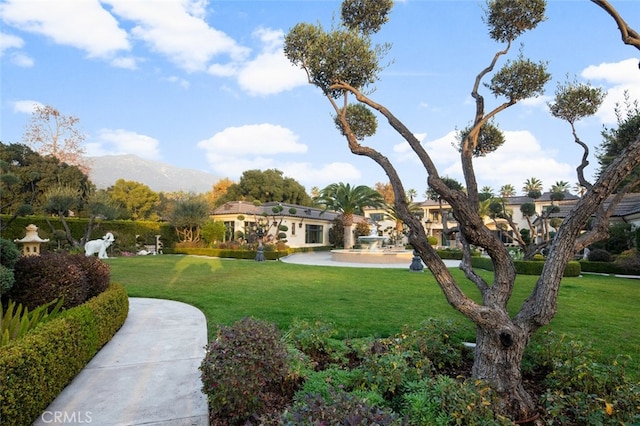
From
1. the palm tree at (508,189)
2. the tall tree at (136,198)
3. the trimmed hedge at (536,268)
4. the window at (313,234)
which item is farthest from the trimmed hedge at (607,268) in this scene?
the palm tree at (508,189)

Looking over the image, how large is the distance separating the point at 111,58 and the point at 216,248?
17062 mm

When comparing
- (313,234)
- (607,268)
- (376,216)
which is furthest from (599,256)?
(376,216)

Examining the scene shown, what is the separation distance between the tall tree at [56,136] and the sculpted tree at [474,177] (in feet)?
115

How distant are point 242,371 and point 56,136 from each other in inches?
1513

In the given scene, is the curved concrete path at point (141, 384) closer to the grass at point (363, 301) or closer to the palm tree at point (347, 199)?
the grass at point (363, 301)

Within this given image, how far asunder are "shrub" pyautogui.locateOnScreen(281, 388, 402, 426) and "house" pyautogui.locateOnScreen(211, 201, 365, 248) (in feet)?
71.9

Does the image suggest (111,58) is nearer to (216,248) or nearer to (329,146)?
(329,146)

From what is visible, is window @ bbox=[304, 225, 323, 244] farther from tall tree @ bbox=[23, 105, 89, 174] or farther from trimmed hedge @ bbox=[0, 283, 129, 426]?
trimmed hedge @ bbox=[0, 283, 129, 426]

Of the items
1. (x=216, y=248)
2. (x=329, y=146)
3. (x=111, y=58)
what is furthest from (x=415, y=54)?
(x=216, y=248)

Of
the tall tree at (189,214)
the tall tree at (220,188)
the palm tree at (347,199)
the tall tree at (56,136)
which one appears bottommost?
the tall tree at (189,214)

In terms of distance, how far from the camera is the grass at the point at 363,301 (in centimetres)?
605

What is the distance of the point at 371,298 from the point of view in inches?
352

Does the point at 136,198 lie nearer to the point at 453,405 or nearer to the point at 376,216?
the point at 376,216

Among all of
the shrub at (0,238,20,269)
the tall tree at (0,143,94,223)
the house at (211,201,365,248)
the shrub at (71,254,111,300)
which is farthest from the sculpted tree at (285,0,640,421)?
the tall tree at (0,143,94,223)
